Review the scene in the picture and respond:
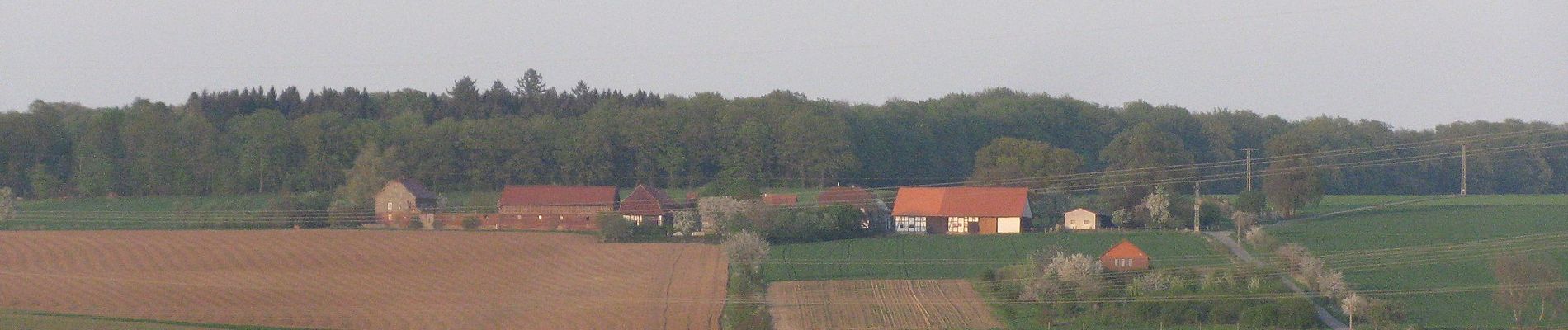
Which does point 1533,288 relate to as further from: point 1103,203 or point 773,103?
point 773,103

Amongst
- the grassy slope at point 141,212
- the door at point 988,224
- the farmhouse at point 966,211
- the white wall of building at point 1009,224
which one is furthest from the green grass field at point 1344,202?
the grassy slope at point 141,212

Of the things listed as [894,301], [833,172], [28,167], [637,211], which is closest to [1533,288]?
[894,301]

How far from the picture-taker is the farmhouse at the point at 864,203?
62.0 metres

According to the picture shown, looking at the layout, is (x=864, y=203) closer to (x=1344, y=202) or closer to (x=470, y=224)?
(x=470, y=224)

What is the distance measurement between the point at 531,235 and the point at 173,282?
42.3 ft

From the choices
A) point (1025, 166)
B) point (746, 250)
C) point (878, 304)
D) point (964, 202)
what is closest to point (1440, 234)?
point (964, 202)

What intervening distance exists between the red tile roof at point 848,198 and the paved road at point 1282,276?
46.3ft

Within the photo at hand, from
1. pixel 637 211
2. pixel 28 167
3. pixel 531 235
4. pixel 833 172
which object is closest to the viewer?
pixel 531 235

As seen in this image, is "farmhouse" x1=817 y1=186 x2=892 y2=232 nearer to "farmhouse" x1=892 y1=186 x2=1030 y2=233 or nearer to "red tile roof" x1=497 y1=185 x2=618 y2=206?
"farmhouse" x1=892 y1=186 x2=1030 y2=233

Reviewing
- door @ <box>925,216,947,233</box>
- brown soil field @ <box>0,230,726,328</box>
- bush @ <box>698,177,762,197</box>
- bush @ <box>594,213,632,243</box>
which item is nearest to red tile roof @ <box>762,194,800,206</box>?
bush @ <box>698,177,762,197</box>

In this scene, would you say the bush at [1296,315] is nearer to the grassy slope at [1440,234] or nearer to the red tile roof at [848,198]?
the grassy slope at [1440,234]

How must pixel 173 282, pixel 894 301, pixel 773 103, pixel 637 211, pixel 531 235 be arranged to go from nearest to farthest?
pixel 894 301 < pixel 173 282 < pixel 531 235 < pixel 637 211 < pixel 773 103

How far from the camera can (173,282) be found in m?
44.9

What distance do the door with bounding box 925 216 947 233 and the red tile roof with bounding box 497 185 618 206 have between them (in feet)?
44.2
